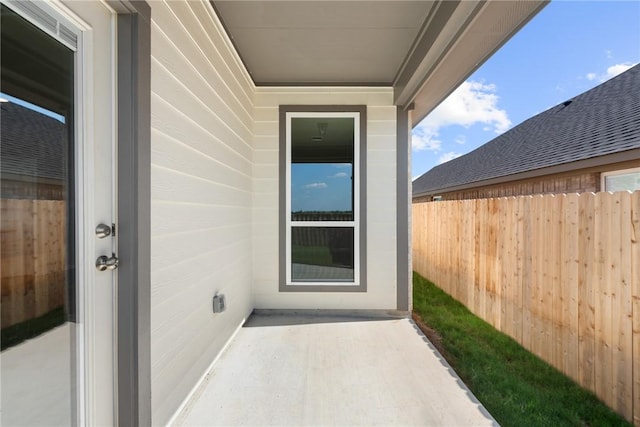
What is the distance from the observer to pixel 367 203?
3.79 meters

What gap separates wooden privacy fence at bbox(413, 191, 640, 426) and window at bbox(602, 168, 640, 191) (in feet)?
6.61

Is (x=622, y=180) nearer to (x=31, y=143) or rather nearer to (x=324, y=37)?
(x=324, y=37)

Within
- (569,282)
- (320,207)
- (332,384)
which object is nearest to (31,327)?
(332,384)

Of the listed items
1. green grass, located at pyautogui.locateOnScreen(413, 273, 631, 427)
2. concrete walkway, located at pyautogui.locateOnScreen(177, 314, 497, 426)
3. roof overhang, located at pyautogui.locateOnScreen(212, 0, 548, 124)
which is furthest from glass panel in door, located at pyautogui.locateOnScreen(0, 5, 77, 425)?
green grass, located at pyautogui.locateOnScreen(413, 273, 631, 427)

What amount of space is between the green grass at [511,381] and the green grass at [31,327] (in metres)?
2.49

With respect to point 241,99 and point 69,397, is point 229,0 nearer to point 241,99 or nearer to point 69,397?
point 241,99

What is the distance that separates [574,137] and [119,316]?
7.69m

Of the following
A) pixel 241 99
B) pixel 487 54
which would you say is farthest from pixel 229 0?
pixel 487 54

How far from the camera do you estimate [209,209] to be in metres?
2.35

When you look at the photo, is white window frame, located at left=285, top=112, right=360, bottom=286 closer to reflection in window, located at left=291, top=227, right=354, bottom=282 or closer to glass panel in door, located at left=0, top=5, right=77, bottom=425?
reflection in window, located at left=291, top=227, right=354, bottom=282

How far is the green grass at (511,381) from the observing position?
76.3 inches

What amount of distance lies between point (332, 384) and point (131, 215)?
185 centimetres

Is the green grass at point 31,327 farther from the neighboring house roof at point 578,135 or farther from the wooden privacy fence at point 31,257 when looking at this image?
the neighboring house roof at point 578,135

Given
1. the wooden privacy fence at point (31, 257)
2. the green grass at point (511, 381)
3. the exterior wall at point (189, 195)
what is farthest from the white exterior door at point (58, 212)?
the green grass at point (511, 381)
